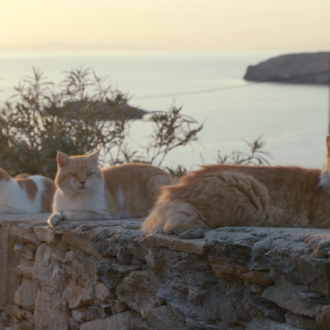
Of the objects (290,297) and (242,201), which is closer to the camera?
(290,297)

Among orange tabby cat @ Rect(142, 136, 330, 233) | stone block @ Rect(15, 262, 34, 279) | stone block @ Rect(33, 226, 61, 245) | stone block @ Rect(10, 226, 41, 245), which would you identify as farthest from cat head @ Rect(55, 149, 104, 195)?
orange tabby cat @ Rect(142, 136, 330, 233)

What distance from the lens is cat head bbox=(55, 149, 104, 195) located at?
10.6 feet

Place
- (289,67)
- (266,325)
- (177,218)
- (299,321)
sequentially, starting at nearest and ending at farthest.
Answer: (299,321) → (266,325) → (177,218) → (289,67)

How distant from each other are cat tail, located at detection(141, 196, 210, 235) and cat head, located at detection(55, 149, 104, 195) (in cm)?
100

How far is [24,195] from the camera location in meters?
3.98

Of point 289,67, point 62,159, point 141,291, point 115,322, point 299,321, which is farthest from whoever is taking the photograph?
point 289,67

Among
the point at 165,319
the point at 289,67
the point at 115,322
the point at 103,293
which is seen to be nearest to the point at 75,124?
the point at 103,293

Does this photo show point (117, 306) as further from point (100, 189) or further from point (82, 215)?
point (100, 189)

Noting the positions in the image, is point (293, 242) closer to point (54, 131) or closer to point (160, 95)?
point (54, 131)

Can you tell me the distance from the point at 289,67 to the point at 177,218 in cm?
833

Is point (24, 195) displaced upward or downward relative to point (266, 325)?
upward

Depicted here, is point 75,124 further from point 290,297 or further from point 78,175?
point 290,297

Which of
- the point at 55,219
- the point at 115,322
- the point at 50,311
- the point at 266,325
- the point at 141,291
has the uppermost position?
the point at 55,219

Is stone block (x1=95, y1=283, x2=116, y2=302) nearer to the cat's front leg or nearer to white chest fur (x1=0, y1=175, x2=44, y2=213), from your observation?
the cat's front leg
